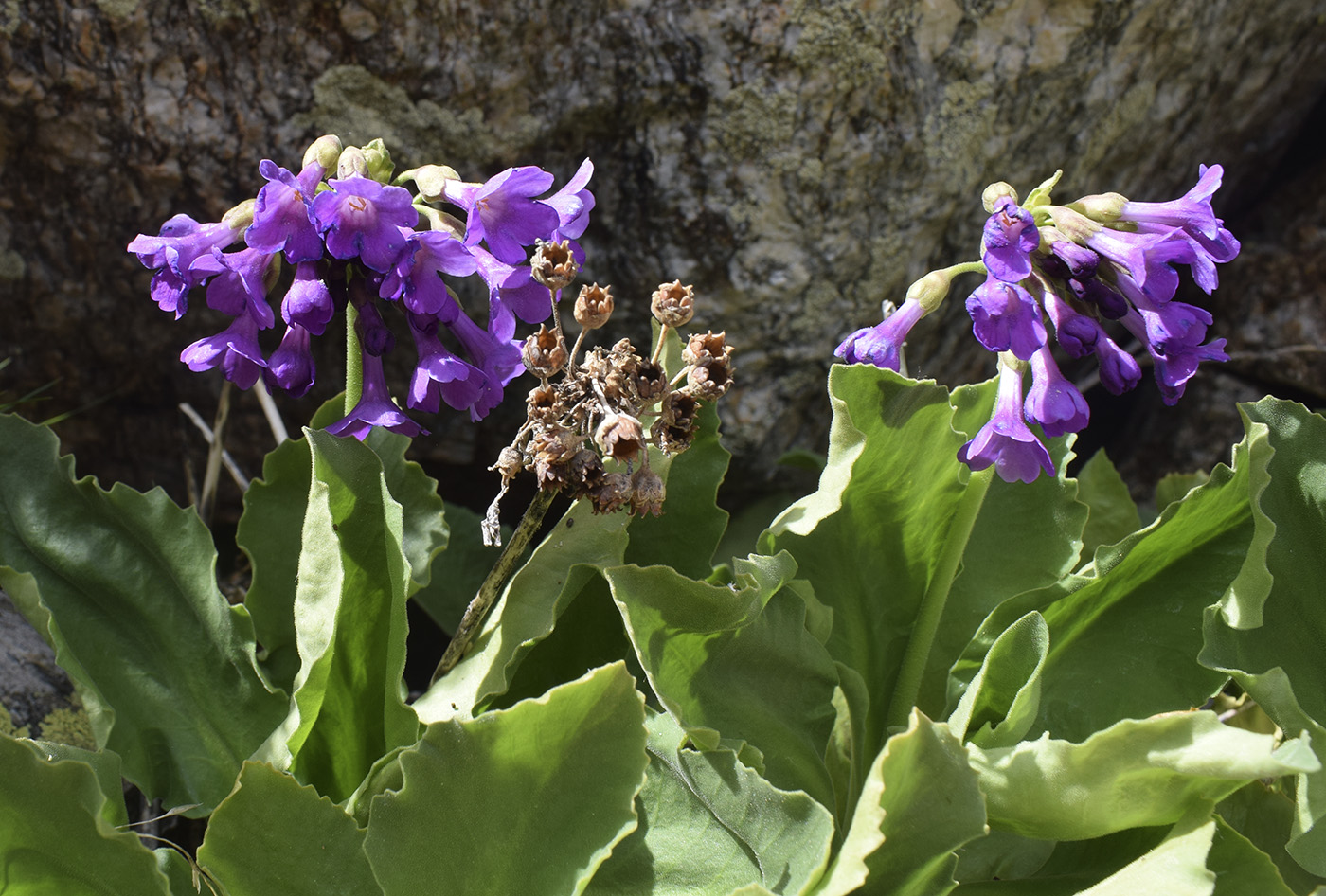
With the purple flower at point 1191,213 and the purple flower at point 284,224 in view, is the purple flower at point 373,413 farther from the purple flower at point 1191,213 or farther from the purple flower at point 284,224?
the purple flower at point 1191,213

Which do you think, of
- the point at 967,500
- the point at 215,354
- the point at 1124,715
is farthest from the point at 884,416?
the point at 215,354

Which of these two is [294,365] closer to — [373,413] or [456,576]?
[373,413]

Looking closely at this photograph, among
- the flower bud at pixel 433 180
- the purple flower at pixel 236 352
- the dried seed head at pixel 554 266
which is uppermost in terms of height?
the flower bud at pixel 433 180

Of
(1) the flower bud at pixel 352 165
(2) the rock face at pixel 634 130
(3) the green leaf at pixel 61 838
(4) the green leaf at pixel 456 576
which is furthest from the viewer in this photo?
(4) the green leaf at pixel 456 576

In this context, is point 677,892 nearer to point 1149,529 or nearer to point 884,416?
point 884,416

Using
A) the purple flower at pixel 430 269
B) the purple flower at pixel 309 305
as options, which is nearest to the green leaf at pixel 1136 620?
the purple flower at pixel 430 269

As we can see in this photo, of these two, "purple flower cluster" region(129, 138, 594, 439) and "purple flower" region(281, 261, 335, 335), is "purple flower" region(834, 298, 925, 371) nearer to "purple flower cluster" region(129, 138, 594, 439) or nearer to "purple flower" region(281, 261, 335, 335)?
"purple flower cluster" region(129, 138, 594, 439)
